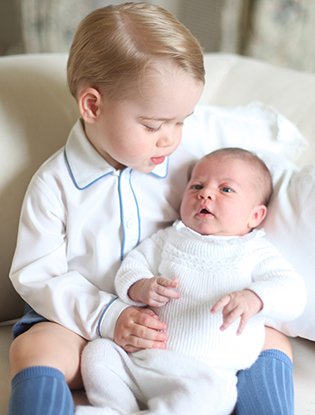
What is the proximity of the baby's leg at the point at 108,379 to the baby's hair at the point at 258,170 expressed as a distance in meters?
0.45

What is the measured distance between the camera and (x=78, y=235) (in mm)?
896

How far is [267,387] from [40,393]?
39 centimetres

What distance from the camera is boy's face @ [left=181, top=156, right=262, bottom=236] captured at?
87cm

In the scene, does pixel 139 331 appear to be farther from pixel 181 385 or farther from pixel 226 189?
pixel 226 189

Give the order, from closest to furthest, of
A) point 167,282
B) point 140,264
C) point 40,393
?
point 40,393
point 167,282
point 140,264

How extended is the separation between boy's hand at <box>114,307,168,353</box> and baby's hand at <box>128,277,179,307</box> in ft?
0.09

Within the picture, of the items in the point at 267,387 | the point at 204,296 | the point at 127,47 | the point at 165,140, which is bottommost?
the point at 267,387

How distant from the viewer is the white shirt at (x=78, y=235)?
83cm

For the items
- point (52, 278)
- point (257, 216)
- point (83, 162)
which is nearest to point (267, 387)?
point (257, 216)

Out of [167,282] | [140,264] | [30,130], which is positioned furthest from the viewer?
[30,130]

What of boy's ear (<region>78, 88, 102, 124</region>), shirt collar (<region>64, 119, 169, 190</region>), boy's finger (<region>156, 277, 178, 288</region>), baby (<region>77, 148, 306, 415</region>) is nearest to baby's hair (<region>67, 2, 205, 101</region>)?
boy's ear (<region>78, 88, 102, 124</region>)

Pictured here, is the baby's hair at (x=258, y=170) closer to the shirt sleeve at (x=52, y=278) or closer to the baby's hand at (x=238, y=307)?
the baby's hand at (x=238, y=307)

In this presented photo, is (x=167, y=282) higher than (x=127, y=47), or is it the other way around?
(x=127, y=47)

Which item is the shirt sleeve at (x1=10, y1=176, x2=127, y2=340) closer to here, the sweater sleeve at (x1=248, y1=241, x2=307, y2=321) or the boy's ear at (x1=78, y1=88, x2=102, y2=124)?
the boy's ear at (x1=78, y1=88, x2=102, y2=124)
